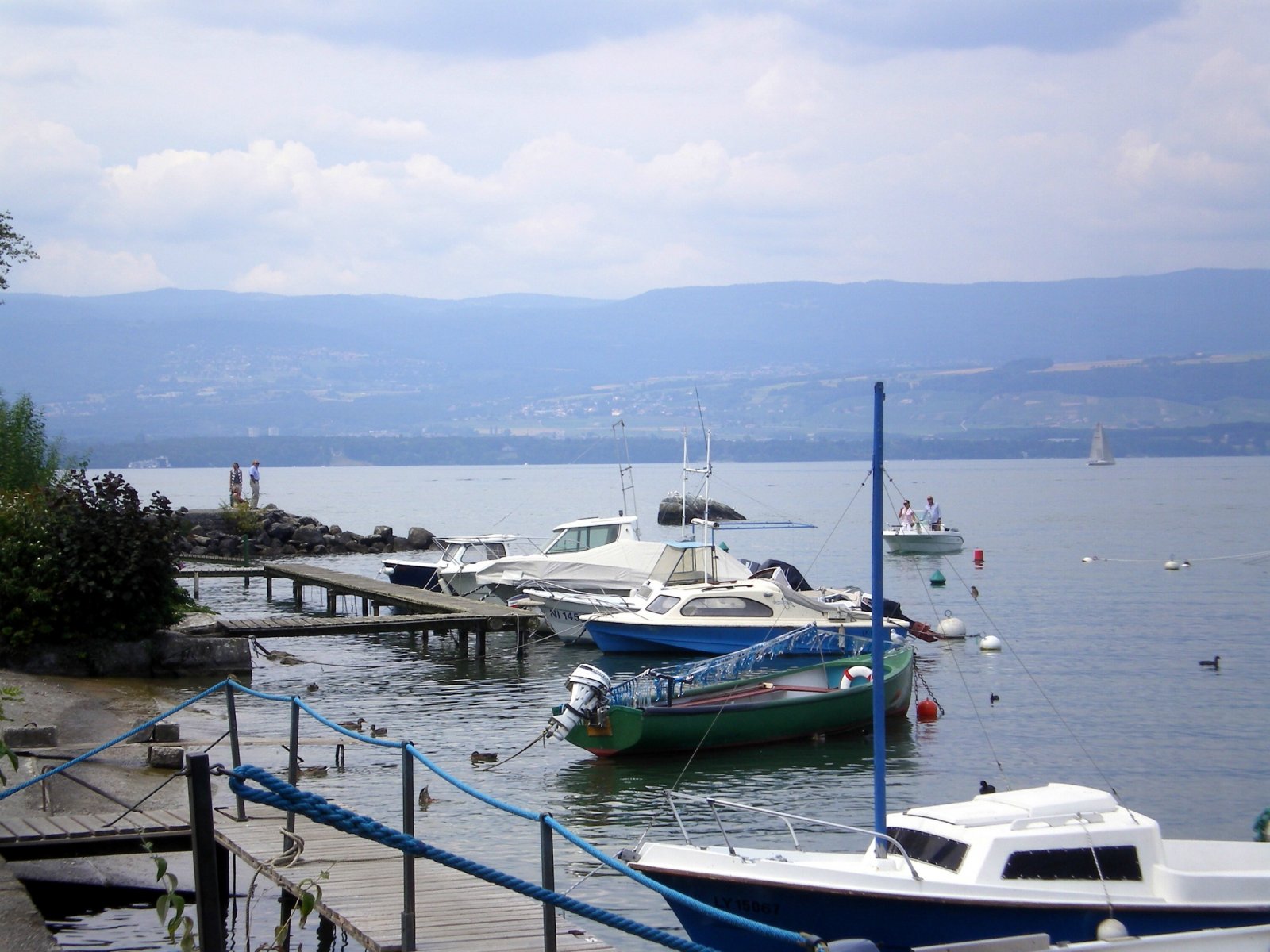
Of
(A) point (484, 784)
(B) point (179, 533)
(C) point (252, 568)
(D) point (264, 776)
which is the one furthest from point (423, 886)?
(C) point (252, 568)

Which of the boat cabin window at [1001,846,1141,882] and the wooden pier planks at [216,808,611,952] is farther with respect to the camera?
the boat cabin window at [1001,846,1141,882]

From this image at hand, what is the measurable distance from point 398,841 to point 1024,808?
25.2ft

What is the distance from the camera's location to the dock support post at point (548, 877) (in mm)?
8219

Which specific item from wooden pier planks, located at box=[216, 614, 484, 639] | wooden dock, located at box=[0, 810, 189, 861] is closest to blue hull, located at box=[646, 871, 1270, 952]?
wooden dock, located at box=[0, 810, 189, 861]

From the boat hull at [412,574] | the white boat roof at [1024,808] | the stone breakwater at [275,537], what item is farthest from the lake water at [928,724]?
the stone breakwater at [275,537]

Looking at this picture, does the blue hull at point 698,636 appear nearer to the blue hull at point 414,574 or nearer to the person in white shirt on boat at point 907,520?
the blue hull at point 414,574

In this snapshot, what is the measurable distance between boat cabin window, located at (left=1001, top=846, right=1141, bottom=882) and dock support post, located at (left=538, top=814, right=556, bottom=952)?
4589 millimetres

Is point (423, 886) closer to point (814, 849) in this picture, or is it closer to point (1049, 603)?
point (814, 849)

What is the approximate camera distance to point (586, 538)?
39.9 meters

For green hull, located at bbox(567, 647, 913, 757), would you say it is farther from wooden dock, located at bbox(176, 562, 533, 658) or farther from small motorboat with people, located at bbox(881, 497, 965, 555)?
small motorboat with people, located at bbox(881, 497, 965, 555)

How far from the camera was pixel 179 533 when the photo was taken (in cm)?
A: 2462

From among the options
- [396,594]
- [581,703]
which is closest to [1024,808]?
[581,703]

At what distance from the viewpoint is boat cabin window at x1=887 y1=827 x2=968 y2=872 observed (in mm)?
11562

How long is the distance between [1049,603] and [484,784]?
3313 cm
